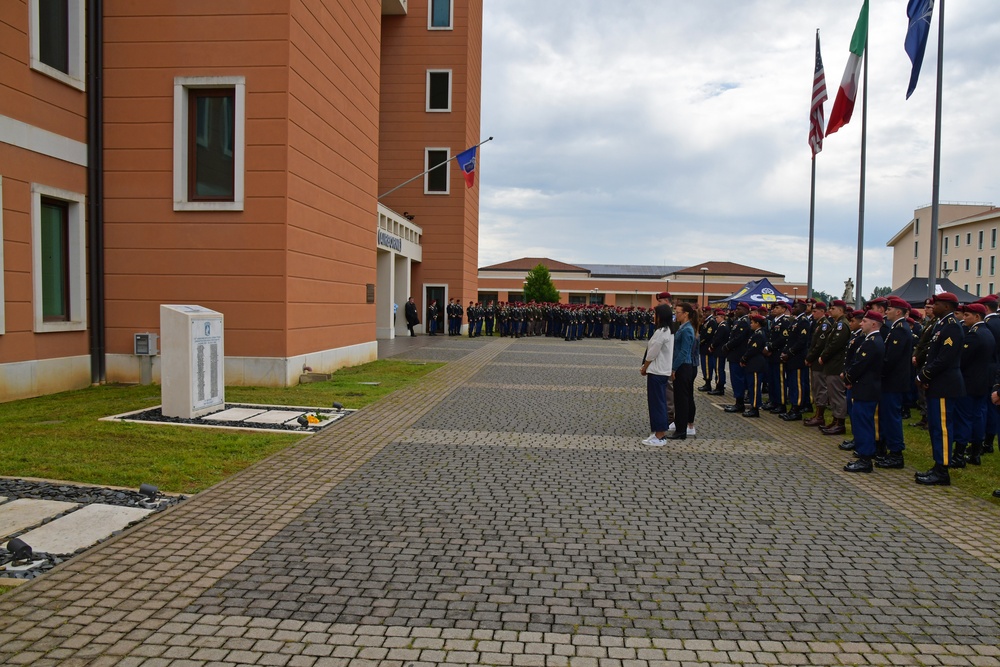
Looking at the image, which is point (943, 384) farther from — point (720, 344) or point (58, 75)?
point (58, 75)

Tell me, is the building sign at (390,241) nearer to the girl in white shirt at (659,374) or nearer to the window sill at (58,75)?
the window sill at (58,75)

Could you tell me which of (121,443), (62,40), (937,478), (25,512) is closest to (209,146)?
(62,40)

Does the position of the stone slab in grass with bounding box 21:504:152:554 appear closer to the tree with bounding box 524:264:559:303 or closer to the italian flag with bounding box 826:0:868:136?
the italian flag with bounding box 826:0:868:136

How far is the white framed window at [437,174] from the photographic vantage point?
114 ft

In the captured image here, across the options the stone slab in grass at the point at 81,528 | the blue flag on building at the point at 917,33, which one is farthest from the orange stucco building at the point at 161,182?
the blue flag on building at the point at 917,33

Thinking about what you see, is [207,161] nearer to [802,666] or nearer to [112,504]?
[112,504]

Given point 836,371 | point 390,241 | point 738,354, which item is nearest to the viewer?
point 836,371

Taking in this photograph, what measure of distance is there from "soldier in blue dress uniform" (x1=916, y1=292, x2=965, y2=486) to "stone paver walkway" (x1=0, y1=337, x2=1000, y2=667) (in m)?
0.48

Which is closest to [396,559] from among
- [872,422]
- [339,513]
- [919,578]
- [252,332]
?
[339,513]

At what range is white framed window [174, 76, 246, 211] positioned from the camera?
13156mm

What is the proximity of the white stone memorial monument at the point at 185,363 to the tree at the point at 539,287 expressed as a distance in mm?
70298

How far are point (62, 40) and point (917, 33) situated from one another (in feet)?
54.8

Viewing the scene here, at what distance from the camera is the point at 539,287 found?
80562 millimetres

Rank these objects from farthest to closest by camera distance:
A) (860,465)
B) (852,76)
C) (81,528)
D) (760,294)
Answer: (760,294) < (852,76) < (860,465) < (81,528)
